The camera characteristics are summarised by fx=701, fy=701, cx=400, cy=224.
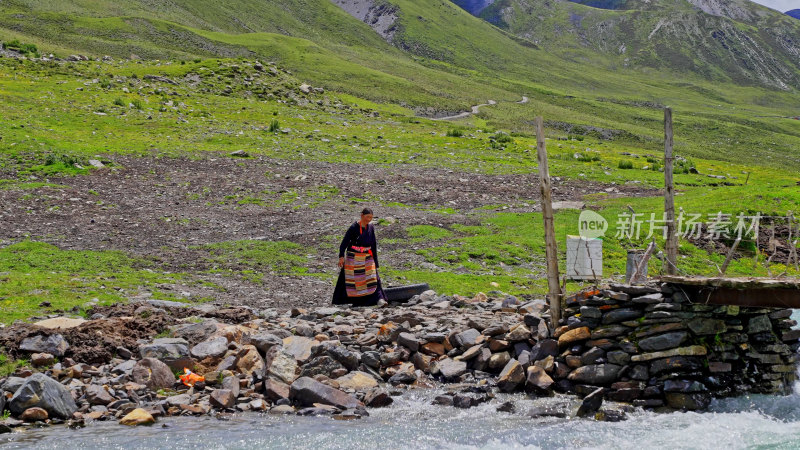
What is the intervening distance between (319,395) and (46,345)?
→ 16.7 ft

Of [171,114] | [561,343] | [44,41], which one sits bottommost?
[561,343]

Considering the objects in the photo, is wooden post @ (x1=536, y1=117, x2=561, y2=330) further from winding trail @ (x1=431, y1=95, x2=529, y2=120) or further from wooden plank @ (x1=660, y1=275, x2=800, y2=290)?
winding trail @ (x1=431, y1=95, x2=529, y2=120)

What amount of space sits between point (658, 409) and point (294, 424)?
20.9 ft

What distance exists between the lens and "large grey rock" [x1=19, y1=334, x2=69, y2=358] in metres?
12.6

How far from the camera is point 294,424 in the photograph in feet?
37.1

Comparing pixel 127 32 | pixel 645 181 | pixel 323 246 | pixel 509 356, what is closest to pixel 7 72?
pixel 323 246

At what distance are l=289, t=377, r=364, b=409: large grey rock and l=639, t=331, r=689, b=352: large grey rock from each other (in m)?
5.41

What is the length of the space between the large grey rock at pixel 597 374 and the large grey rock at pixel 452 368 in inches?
85.9

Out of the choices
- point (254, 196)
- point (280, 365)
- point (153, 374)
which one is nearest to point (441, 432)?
point (280, 365)

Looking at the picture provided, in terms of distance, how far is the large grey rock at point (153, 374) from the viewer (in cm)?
1239

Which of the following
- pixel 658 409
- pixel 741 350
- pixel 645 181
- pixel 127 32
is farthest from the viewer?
pixel 127 32

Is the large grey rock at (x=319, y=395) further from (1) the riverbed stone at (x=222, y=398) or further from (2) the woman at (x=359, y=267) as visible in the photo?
(2) the woman at (x=359, y=267)

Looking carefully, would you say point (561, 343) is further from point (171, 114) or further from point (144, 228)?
point (171, 114)

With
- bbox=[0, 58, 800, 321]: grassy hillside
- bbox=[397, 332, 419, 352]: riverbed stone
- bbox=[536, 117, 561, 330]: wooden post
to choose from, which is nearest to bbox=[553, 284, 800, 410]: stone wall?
bbox=[536, 117, 561, 330]: wooden post
